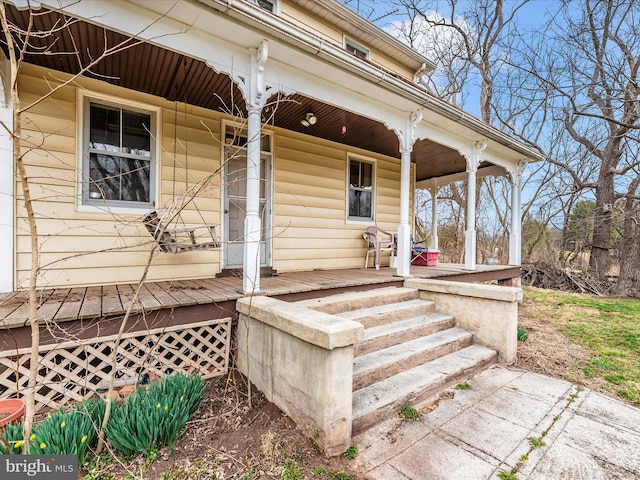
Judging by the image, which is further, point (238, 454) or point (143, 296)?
point (143, 296)

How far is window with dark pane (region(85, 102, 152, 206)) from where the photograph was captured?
12.1ft

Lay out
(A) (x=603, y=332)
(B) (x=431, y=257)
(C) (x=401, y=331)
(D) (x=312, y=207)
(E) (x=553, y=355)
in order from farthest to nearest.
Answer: (B) (x=431, y=257) → (D) (x=312, y=207) → (A) (x=603, y=332) → (E) (x=553, y=355) → (C) (x=401, y=331)

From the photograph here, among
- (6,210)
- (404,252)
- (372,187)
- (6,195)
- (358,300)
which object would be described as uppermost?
(372,187)

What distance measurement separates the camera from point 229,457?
6.27ft

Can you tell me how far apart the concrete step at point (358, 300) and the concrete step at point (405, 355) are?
A: 0.62 m

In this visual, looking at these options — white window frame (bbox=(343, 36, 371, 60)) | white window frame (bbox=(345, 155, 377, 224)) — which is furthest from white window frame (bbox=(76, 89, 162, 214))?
white window frame (bbox=(343, 36, 371, 60))

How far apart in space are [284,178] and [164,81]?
215cm

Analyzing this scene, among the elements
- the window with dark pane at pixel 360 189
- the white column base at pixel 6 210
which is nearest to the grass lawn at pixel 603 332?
the window with dark pane at pixel 360 189

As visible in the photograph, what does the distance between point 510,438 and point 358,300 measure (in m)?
1.78

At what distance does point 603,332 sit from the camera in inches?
182

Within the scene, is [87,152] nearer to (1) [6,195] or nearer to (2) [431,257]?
(1) [6,195]

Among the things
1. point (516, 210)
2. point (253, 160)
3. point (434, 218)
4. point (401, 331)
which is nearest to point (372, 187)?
point (434, 218)

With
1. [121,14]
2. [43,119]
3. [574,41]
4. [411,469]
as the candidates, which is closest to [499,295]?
[411,469]

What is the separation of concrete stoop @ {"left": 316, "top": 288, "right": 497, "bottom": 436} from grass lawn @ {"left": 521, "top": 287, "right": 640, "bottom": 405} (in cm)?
110
